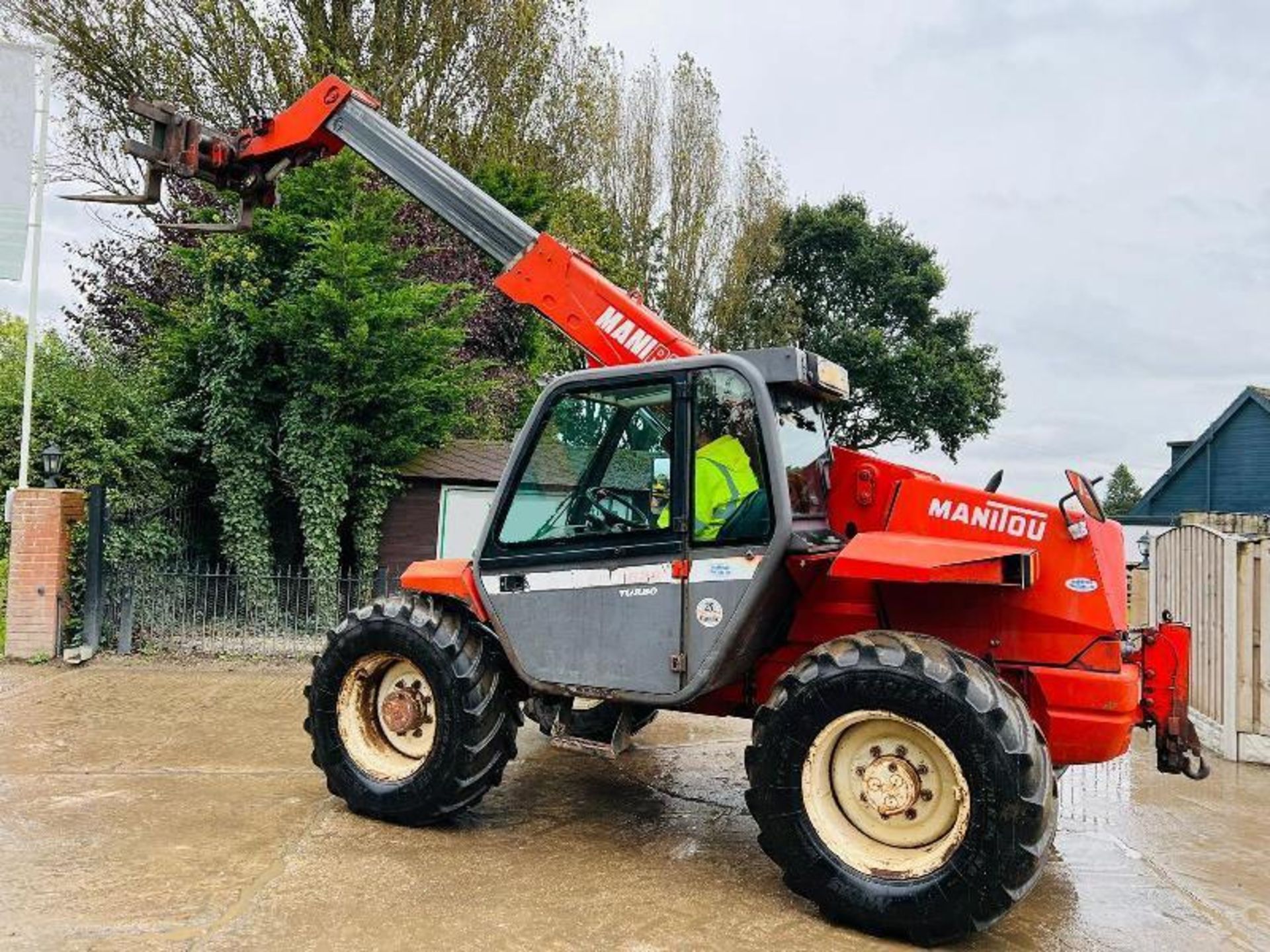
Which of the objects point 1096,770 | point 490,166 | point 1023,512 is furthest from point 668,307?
point 1023,512

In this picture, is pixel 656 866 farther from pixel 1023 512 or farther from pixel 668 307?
pixel 668 307

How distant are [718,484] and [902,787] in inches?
57.6

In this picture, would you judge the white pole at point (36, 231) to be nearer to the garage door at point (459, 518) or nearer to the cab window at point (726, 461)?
the garage door at point (459, 518)

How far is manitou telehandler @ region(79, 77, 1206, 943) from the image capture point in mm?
3641

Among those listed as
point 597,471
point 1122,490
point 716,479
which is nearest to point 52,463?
point 597,471

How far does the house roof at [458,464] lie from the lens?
492 inches

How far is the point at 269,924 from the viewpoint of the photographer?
356 centimetres

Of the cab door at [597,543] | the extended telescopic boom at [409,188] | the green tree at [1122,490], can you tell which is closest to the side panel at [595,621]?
the cab door at [597,543]

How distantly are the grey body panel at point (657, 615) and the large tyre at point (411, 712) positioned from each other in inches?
9.3

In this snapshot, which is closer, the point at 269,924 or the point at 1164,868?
the point at 269,924

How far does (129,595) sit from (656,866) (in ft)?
25.1

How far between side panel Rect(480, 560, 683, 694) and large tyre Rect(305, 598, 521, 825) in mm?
273

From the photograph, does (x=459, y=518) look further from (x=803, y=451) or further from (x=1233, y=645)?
(x=1233, y=645)

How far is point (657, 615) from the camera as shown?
4285 millimetres
